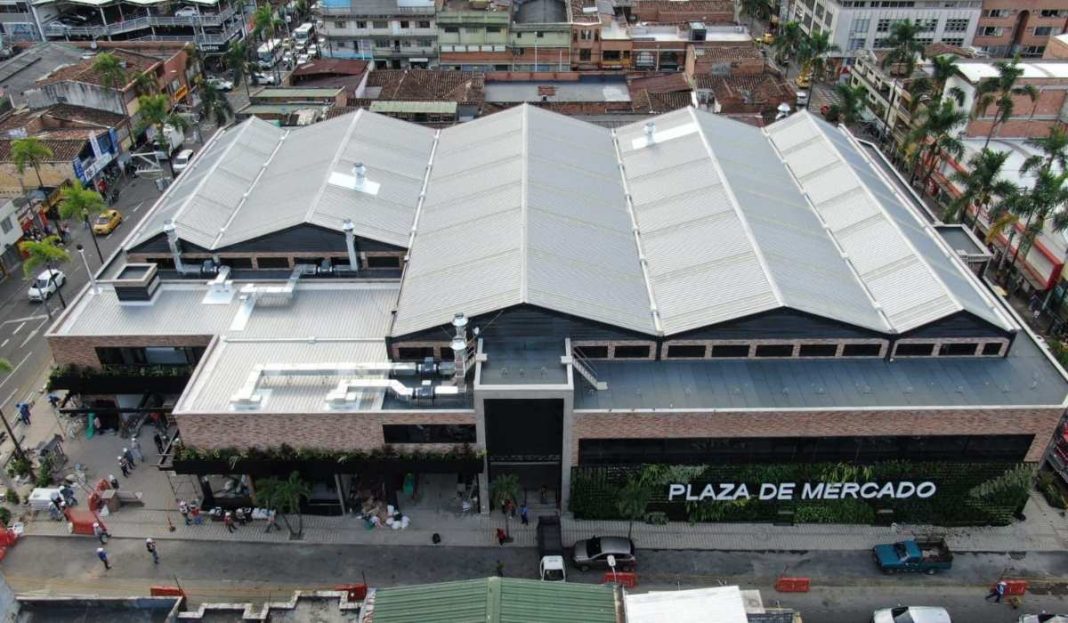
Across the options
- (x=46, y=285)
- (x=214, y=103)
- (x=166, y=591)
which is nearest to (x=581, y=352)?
(x=166, y=591)

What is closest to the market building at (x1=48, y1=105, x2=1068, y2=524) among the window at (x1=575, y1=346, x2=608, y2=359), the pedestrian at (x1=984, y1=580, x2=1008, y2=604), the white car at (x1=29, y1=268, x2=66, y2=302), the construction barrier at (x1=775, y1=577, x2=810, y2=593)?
the window at (x1=575, y1=346, x2=608, y2=359)

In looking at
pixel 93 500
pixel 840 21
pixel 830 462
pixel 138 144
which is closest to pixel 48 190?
pixel 138 144

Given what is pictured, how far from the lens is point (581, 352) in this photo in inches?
2066

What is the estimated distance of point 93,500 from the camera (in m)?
52.8

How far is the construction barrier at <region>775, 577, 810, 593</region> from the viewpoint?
156ft

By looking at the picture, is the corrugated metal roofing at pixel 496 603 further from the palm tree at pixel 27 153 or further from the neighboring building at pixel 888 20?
the neighboring building at pixel 888 20

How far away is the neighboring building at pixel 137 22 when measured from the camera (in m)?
125

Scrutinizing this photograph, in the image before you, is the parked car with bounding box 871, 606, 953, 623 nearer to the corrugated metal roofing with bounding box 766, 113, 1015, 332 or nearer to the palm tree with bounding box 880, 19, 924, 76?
the corrugated metal roofing with bounding box 766, 113, 1015, 332

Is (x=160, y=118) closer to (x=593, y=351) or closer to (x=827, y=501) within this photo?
(x=593, y=351)

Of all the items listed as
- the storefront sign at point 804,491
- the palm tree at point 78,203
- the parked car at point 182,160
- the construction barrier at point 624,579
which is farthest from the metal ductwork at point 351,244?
the parked car at point 182,160

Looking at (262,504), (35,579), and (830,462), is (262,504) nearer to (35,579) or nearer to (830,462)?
(35,579)

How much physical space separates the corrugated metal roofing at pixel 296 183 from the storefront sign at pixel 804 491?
1168 inches

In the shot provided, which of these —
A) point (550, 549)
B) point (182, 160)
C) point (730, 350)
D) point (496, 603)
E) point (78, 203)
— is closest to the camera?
point (496, 603)

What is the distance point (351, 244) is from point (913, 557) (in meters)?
45.2
